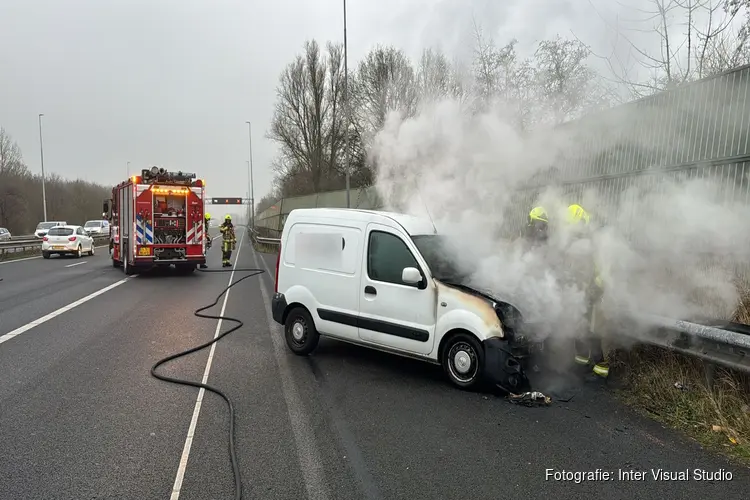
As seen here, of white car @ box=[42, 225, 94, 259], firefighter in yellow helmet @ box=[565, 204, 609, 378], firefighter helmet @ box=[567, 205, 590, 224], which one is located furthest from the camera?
white car @ box=[42, 225, 94, 259]

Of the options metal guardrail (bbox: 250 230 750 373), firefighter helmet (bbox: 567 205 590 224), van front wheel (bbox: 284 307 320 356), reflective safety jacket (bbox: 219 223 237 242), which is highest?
firefighter helmet (bbox: 567 205 590 224)

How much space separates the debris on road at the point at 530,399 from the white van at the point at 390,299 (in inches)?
4.4

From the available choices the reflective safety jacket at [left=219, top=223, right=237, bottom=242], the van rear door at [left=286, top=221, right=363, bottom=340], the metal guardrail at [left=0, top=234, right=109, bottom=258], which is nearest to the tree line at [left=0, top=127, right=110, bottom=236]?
the metal guardrail at [left=0, top=234, right=109, bottom=258]

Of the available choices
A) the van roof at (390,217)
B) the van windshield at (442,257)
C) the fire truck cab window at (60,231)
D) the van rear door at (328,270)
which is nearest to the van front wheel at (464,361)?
the van windshield at (442,257)

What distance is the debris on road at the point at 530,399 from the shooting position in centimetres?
457

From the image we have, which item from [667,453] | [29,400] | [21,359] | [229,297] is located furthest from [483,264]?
[229,297]

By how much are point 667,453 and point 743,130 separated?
4498 mm

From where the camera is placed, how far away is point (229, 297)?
440 inches

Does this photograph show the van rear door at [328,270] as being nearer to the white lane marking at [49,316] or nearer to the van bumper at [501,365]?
the van bumper at [501,365]

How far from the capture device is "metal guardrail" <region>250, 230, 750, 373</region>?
13.3 ft

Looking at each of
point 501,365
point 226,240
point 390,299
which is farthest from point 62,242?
point 501,365

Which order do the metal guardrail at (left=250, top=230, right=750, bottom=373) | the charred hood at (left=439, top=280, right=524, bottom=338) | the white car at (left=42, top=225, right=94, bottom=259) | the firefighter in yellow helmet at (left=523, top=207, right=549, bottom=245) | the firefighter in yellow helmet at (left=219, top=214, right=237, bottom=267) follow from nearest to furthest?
the metal guardrail at (left=250, top=230, right=750, bottom=373), the charred hood at (left=439, top=280, right=524, bottom=338), the firefighter in yellow helmet at (left=523, top=207, right=549, bottom=245), the firefighter in yellow helmet at (left=219, top=214, right=237, bottom=267), the white car at (left=42, top=225, right=94, bottom=259)

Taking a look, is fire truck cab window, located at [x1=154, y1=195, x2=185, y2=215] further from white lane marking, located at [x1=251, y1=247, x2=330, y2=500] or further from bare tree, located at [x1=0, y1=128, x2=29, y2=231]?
bare tree, located at [x1=0, y1=128, x2=29, y2=231]

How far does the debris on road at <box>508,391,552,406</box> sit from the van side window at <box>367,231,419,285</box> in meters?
1.66
